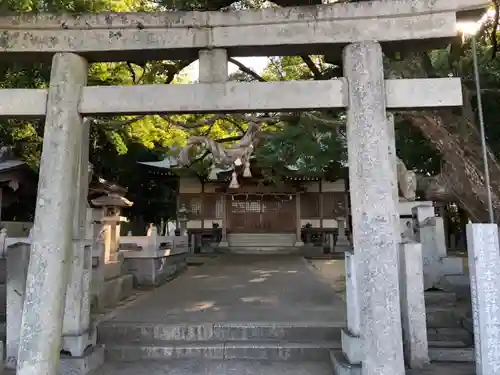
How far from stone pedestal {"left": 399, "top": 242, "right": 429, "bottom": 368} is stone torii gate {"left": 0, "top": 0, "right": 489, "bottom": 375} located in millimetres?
1295

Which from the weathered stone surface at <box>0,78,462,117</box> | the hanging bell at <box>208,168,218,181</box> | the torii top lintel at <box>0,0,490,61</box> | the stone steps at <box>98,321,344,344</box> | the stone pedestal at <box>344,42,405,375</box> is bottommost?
the stone steps at <box>98,321,344,344</box>

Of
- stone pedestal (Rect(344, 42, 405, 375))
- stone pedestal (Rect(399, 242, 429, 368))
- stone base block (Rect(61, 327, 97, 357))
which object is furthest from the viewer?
stone pedestal (Rect(399, 242, 429, 368))

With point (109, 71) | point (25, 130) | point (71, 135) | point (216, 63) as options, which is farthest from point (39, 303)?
point (25, 130)

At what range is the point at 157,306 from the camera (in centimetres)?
795

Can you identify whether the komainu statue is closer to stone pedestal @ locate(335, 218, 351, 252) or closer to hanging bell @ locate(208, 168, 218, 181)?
stone pedestal @ locate(335, 218, 351, 252)

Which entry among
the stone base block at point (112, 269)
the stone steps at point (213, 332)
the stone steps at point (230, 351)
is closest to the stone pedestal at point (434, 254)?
the stone steps at point (213, 332)

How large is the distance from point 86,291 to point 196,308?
284 centimetres

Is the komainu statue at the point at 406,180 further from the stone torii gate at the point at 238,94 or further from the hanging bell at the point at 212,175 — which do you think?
the hanging bell at the point at 212,175

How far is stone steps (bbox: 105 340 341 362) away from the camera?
566 centimetres

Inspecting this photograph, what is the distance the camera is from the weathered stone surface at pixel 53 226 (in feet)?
13.2

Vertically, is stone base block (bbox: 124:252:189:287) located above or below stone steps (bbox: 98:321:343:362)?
above

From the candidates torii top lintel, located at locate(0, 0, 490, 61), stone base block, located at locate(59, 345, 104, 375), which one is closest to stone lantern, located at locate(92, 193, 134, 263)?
stone base block, located at locate(59, 345, 104, 375)

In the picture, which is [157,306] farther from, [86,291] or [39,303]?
[39,303]

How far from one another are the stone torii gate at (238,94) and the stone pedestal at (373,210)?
0.01m
